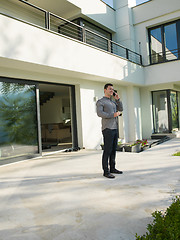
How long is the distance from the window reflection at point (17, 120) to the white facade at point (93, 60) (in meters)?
0.41

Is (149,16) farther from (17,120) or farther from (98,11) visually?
(17,120)

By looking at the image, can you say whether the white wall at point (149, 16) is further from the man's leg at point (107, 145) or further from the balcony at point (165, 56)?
the man's leg at point (107, 145)

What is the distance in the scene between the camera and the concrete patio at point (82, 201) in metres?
1.89

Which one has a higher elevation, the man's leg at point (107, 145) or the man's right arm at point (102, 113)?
the man's right arm at point (102, 113)

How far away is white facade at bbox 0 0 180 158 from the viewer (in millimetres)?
4875

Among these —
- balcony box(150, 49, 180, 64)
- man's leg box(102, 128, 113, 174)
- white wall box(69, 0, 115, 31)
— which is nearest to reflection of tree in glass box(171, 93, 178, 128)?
balcony box(150, 49, 180, 64)

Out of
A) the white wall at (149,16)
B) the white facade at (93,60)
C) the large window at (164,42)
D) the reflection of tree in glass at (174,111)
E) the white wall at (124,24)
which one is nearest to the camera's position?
the white facade at (93,60)

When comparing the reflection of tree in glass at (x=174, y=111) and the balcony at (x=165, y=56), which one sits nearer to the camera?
the balcony at (x=165, y=56)

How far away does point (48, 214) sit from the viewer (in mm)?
2246

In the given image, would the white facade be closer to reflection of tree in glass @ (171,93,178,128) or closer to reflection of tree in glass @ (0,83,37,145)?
reflection of tree in glass @ (0,83,37,145)

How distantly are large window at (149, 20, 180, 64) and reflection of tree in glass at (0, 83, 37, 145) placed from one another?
6.67 meters

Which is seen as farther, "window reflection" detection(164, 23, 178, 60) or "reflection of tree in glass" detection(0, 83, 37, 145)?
"window reflection" detection(164, 23, 178, 60)

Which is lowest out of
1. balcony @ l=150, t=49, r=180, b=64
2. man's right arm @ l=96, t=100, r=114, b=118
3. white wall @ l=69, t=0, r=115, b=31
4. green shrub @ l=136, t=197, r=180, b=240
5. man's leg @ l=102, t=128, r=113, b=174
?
green shrub @ l=136, t=197, r=180, b=240

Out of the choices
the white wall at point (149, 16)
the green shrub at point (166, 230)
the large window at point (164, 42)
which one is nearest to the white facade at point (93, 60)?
the white wall at point (149, 16)
